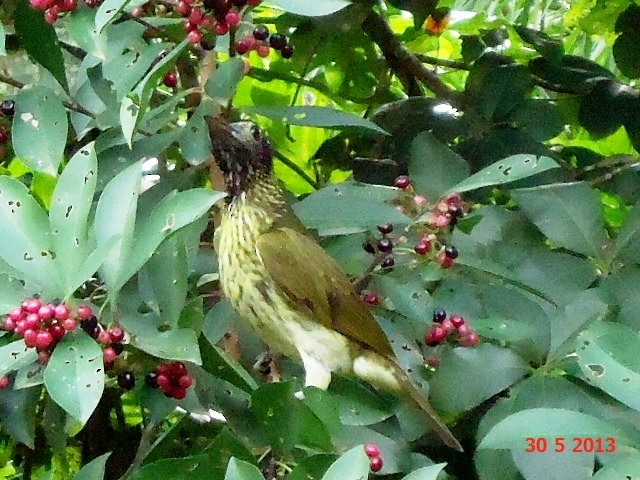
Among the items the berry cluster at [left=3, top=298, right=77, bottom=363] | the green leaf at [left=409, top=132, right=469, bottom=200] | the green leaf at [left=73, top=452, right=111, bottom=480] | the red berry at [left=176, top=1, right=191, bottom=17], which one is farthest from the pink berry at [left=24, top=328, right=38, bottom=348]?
the green leaf at [left=409, top=132, right=469, bottom=200]

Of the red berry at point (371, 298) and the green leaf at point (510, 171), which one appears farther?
the red berry at point (371, 298)

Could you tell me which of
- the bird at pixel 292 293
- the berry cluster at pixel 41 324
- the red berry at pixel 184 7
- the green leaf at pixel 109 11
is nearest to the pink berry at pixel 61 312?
the berry cluster at pixel 41 324

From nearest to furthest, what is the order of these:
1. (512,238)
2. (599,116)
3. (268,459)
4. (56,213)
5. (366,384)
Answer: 1. (56,213)
2. (268,459)
3. (512,238)
4. (366,384)
5. (599,116)

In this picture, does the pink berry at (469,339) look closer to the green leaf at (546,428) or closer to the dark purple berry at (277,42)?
the green leaf at (546,428)

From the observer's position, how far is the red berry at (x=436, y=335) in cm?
106

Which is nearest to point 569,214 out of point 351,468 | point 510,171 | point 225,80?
point 510,171

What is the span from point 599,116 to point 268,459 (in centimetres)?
94

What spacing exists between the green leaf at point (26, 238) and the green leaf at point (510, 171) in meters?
0.49

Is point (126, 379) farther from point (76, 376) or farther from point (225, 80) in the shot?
point (225, 80)

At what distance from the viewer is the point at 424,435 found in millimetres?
1124

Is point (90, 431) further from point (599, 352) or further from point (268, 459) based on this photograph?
point (599, 352)

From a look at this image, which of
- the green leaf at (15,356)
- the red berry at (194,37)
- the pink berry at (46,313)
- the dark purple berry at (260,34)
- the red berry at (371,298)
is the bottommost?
the red berry at (371,298)

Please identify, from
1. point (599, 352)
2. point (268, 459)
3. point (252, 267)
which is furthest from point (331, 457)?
point (252, 267)

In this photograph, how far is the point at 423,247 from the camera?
107 centimetres
